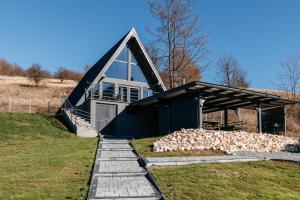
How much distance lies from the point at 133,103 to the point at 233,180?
17.6 m

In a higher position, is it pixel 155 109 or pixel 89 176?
pixel 155 109

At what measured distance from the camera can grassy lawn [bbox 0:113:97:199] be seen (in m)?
10.3

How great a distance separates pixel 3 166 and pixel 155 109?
17914 millimetres

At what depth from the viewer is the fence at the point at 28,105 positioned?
39.8 meters

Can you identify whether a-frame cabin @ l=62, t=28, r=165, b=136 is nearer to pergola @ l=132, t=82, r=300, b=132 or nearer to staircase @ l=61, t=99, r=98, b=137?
staircase @ l=61, t=99, r=98, b=137

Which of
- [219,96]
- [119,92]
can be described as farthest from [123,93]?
[219,96]

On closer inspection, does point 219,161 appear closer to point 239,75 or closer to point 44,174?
point 44,174

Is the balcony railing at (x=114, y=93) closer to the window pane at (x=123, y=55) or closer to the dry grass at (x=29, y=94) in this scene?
the window pane at (x=123, y=55)

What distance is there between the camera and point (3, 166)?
13.5 m

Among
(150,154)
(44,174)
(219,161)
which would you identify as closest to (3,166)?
(44,174)

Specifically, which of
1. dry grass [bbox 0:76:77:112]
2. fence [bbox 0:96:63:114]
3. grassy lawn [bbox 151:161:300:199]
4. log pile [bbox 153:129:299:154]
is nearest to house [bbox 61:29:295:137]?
log pile [bbox 153:129:299:154]

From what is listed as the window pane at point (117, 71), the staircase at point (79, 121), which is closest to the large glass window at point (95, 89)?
Answer: the window pane at point (117, 71)

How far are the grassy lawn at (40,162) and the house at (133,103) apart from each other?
3268 mm

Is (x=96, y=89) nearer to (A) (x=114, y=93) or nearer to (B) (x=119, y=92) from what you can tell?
(A) (x=114, y=93)
